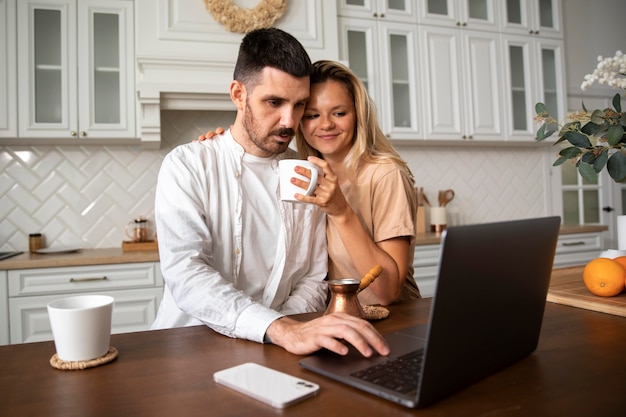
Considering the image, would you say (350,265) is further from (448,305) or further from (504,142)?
(504,142)

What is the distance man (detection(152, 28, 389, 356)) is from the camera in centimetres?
132

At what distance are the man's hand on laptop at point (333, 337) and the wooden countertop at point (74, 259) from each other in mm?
1896

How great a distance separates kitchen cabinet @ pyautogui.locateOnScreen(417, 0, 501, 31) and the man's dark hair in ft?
7.63

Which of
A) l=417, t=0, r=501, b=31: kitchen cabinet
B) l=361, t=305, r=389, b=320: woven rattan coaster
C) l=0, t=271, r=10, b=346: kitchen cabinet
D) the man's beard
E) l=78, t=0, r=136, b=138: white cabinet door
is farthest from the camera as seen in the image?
l=417, t=0, r=501, b=31: kitchen cabinet

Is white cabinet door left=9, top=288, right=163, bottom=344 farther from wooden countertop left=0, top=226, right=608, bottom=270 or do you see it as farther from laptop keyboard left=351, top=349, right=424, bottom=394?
laptop keyboard left=351, top=349, right=424, bottom=394

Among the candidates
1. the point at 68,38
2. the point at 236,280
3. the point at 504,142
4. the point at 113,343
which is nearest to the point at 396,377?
the point at 113,343

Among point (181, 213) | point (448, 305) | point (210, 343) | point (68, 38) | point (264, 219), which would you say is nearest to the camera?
point (448, 305)


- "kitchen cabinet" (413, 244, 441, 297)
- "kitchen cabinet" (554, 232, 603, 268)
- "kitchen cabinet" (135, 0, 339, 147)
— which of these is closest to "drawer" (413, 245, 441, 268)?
"kitchen cabinet" (413, 244, 441, 297)

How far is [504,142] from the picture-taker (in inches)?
147

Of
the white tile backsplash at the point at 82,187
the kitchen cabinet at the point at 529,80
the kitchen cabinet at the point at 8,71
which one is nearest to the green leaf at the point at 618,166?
the white tile backsplash at the point at 82,187

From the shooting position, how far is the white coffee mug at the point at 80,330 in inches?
31.9

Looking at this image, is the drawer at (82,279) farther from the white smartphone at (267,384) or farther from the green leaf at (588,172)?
the green leaf at (588,172)

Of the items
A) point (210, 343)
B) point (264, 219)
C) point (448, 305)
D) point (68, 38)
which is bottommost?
point (210, 343)

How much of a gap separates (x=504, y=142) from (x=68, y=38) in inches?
119
